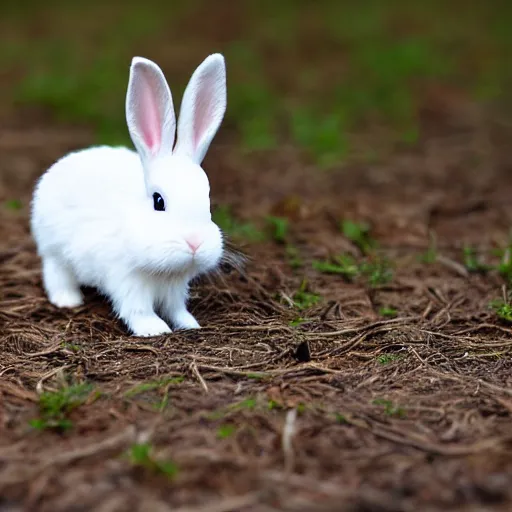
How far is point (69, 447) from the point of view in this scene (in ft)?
9.53

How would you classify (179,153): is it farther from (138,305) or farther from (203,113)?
(138,305)

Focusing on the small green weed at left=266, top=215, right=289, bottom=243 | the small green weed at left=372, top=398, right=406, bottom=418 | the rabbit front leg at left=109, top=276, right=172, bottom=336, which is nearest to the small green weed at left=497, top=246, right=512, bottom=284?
the small green weed at left=266, top=215, right=289, bottom=243

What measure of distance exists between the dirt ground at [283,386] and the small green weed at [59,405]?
0.09 feet

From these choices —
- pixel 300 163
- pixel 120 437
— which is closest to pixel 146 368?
pixel 120 437

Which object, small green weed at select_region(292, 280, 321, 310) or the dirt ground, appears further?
small green weed at select_region(292, 280, 321, 310)

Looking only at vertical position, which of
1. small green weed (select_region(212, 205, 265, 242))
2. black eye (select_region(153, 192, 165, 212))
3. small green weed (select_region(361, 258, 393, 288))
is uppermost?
black eye (select_region(153, 192, 165, 212))

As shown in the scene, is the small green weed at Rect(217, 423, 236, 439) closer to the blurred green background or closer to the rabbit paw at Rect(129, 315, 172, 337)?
the rabbit paw at Rect(129, 315, 172, 337)

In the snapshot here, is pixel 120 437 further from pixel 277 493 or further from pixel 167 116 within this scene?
pixel 167 116

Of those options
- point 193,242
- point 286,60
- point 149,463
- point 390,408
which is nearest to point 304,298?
point 193,242

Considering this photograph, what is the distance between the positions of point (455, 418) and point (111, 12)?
455 inches

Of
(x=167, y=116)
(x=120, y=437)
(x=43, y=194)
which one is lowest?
(x=120, y=437)

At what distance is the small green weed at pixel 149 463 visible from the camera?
272 cm

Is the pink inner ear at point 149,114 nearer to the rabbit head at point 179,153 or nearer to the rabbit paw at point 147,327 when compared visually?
the rabbit head at point 179,153

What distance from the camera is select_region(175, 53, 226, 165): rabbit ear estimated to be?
12.6 feet
